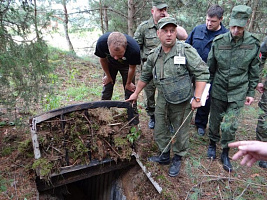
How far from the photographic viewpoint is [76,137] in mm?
3131

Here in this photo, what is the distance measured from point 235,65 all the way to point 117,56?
189cm

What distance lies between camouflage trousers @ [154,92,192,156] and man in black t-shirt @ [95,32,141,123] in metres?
0.94

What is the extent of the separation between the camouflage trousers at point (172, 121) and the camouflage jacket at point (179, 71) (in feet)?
0.60

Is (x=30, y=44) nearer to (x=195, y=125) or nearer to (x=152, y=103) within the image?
(x=152, y=103)

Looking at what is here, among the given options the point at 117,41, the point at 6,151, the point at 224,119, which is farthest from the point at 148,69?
the point at 6,151

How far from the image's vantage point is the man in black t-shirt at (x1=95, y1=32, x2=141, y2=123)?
309cm

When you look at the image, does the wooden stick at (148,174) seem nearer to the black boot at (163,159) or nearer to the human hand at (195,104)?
the black boot at (163,159)

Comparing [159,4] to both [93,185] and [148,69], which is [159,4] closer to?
[148,69]

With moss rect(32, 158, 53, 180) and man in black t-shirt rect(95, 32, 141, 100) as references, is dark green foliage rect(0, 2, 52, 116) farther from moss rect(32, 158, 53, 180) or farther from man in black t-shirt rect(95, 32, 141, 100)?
moss rect(32, 158, 53, 180)

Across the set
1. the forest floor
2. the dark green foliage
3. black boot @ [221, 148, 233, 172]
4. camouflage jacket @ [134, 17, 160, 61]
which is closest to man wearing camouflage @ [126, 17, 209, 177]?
the forest floor

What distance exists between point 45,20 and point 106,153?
261 centimetres

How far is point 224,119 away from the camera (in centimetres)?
314

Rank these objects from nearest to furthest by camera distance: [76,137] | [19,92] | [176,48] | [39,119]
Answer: [176,48] → [39,119] → [76,137] → [19,92]

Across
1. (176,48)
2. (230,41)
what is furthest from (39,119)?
(230,41)
